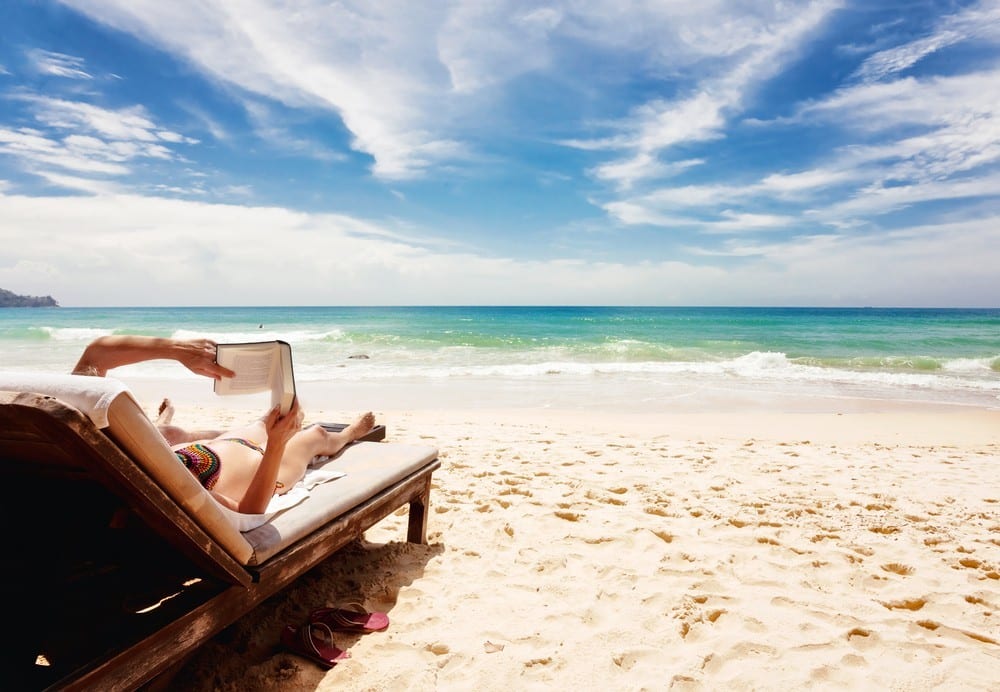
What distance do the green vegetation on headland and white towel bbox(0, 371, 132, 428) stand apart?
99.1 metres

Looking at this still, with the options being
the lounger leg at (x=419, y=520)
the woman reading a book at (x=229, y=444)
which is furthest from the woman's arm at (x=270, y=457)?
the lounger leg at (x=419, y=520)

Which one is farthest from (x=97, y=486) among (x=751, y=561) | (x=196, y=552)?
(x=751, y=561)

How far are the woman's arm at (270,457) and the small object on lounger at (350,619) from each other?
2.23ft

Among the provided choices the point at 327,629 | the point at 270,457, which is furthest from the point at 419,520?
the point at 270,457

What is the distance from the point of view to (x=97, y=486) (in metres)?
2.23

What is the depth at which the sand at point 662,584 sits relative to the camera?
2316mm

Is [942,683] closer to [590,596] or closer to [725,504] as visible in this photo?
[590,596]

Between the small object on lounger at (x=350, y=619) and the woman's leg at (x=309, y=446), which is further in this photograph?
the woman's leg at (x=309, y=446)

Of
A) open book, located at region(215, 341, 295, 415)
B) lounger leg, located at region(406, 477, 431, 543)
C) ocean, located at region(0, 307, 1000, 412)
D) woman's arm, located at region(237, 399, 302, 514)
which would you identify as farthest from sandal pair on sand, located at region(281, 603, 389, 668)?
ocean, located at region(0, 307, 1000, 412)

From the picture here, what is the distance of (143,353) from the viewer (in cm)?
252

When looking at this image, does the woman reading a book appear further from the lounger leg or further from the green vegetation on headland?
the green vegetation on headland

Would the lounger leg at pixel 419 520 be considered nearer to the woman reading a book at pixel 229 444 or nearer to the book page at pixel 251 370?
the woman reading a book at pixel 229 444

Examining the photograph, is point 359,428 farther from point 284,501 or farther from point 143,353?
point 143,353

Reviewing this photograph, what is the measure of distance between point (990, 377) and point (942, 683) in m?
18.0
